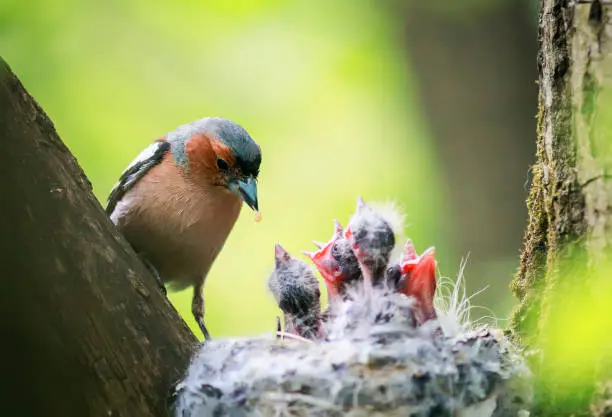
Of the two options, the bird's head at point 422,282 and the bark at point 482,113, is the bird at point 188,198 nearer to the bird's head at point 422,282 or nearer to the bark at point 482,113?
the bird's head at point 422,282

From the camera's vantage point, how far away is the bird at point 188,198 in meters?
3.73

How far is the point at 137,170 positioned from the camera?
394cm

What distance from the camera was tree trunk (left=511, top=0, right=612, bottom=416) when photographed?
2230mm

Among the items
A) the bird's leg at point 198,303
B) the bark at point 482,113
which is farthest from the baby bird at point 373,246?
the bark at point 482,113

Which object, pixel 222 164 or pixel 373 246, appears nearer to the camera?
pixel 373 246

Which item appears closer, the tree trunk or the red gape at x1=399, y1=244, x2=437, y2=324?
the tree trunk

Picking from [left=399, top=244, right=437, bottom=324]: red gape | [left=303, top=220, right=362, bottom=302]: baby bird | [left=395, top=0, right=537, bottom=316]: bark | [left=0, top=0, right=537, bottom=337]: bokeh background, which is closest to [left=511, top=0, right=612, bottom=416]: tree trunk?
[left=399, top=244, right=437, bottom=324]: red gape

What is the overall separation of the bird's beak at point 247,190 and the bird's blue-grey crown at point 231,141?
0.15 feet

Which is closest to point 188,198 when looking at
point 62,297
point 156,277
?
point 156,277

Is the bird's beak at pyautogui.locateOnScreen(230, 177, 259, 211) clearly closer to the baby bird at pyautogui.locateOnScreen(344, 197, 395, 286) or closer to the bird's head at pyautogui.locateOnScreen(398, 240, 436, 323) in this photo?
the baby bird at pyautogui.locateOnScreen(344, 197, 395, 286)

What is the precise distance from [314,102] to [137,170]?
4307 mm

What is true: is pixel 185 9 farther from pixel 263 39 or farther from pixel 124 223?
pixel 124 223

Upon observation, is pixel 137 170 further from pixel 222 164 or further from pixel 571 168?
pixel 571 168

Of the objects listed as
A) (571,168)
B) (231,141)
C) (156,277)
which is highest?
(571,168)
